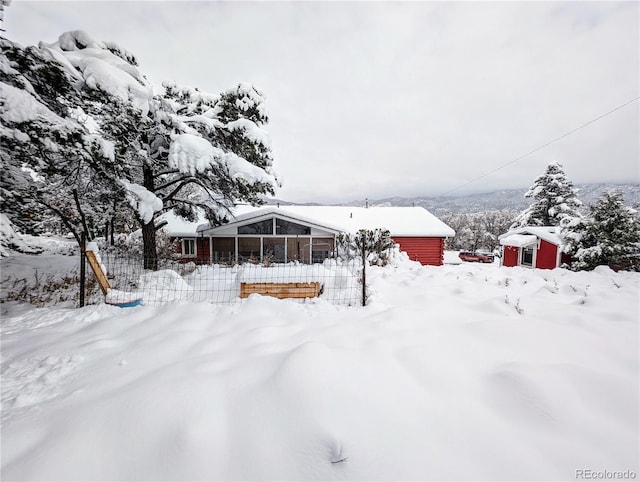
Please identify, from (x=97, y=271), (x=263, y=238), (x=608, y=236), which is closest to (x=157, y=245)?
(x=263, y=238)

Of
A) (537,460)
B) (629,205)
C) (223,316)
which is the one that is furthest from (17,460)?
(629,205)

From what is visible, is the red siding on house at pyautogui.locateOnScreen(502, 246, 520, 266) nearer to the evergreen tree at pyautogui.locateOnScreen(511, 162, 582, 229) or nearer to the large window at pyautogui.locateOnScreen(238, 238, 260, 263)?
the evergreen tree at pyautogui.locateOnScreen(511, 162, 582, 229)

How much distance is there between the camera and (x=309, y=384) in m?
2.34

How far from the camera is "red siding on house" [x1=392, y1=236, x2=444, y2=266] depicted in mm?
18391

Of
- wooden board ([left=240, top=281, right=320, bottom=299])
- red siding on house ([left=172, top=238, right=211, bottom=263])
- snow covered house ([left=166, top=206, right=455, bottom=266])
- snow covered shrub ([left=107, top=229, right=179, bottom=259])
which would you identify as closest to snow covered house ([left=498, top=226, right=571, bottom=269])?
snow covered house ([left=166, top=206, right=455, bottom=266])

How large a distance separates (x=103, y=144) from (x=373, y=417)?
569 cm

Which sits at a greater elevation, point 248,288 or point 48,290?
point 248,288

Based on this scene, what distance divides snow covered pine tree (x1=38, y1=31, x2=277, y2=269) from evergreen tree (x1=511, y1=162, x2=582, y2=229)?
26797 mm

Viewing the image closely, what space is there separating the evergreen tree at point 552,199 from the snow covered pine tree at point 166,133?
26797 millimetres

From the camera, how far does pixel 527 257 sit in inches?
699

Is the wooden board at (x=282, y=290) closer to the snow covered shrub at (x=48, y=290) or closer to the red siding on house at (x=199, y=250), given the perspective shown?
the snow covered shrub at (x=48, y=290)

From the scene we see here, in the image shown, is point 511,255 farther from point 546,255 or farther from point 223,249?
point 223,249

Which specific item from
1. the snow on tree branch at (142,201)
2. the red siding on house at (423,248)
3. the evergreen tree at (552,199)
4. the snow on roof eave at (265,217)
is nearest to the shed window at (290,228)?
the snow on roof eave at (265,217)

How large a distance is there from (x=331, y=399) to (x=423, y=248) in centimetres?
1794
